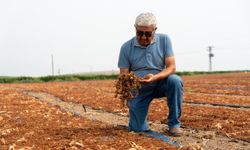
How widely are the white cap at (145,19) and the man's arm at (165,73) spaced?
62 centimetres

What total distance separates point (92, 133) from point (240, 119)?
322 cm

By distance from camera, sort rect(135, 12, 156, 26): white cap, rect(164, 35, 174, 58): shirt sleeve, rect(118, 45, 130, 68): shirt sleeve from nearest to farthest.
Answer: rect(135, 12, 156, 26): white cap → rect(164, 35, 174, 58): shirt sleeve → rect(118, 45, 130, 68): shirt sleeve

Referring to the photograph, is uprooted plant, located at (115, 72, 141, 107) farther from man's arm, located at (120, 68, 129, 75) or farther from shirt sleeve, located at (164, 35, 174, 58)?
shirt sleeve, located at (164, 35, 174, 58)

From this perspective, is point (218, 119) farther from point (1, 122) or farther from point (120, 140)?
point (1, 122)

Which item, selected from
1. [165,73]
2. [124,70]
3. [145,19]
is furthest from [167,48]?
[124,70]

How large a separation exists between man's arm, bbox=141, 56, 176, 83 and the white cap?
624mm

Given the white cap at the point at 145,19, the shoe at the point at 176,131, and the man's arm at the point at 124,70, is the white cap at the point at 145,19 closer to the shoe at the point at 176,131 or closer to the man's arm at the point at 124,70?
the man's arm at the point at 124,70

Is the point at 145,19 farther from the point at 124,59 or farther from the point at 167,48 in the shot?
the point at 124,59

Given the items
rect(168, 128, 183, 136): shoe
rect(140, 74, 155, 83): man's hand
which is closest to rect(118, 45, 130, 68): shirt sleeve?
rect(140, 74, 155, 83): man's hand

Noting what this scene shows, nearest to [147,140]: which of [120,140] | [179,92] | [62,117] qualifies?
[120,140]

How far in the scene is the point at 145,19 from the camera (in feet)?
21.3

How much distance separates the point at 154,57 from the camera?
22.5 feet

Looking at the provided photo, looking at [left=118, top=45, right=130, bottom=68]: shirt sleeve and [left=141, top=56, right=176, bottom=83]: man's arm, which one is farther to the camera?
[left=118, top=45, right=130, bottom=68]: shirt sleeve

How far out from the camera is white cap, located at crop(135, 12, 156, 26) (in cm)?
648
